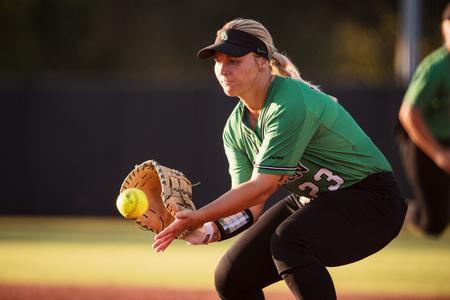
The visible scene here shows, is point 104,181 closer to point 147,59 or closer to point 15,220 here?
point 15,220

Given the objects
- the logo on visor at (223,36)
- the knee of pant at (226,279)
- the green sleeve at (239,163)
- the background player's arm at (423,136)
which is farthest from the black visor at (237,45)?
the background player's arm at (423,136)

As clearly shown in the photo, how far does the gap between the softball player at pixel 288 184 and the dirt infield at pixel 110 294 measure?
218 centimetres

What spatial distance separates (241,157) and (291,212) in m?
0.39

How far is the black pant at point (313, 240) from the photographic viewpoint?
15.1ft

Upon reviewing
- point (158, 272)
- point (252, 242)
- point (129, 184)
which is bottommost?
point (158, 272)

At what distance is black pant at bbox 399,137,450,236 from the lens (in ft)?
29.0

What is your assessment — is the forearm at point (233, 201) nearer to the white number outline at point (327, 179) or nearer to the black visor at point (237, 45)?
the white number outline at point (327, 179)

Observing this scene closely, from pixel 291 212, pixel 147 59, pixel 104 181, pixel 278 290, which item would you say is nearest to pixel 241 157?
pixel 291 212

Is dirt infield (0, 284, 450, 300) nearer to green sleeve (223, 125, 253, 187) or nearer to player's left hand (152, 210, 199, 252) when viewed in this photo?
green sleeve (223, 125, 253, 187)

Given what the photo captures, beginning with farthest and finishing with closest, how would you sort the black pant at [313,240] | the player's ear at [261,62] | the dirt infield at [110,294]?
the dirt infield at [110,294] → the player's ear at [261,62] → the black pant at [313,240]

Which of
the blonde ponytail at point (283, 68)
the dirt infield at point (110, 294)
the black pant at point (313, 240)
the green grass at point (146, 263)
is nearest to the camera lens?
the black pant at point (313, 240)

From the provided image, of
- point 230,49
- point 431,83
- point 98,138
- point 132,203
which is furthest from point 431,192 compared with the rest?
point 98,138

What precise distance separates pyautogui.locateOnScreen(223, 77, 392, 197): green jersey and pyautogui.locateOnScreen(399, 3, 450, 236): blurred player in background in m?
2.39

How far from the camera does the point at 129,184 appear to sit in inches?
198
